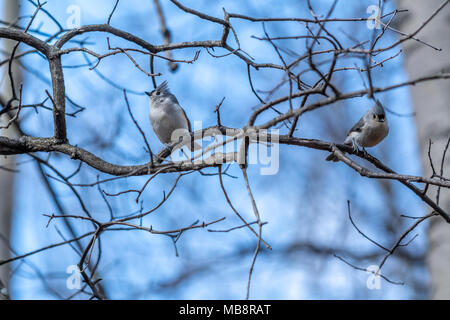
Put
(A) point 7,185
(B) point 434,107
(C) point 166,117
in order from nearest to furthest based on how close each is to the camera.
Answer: (C) point 166,117 → (B) point 434,107 → (A) point 7,185

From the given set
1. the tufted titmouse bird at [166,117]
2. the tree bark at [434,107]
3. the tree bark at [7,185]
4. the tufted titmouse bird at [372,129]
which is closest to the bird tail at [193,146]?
the tufted titmouse bird at [166,117]

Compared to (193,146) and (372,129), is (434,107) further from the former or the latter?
(193,146)

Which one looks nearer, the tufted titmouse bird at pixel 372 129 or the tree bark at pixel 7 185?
the tufted titmouse bird at pixel 372 129

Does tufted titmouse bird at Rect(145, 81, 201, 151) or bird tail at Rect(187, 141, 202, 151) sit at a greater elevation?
tufted titmouse bird at Rect(145, 81, 201, 151)

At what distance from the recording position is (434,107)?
3.68m

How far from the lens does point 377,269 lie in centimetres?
217

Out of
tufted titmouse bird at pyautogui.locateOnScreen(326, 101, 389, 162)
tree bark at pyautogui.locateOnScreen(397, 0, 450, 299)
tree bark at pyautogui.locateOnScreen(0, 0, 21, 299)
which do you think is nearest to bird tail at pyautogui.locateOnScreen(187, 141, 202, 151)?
tufted titmouse bird at pyautogui.locateOnScreen(326, 101, 389, 162)

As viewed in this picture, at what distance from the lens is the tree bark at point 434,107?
3.41 metres

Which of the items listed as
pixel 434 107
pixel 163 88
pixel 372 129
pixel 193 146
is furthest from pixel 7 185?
pixel 434 107

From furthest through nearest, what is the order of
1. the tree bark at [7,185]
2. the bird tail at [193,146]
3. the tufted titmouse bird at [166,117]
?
the tree bark at [7,185] < the tufted titmouse bird at [166,117] < the bird tail at [193,146]

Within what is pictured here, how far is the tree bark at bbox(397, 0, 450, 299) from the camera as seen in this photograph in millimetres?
3413

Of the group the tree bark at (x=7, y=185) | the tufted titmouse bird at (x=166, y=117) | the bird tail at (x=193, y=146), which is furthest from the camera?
the tree bark at (x=7, y=185)

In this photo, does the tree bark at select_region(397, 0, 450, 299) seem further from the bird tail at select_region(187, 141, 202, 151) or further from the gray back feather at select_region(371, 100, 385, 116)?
the bird tail at select_region(187, 141, 202, 151)

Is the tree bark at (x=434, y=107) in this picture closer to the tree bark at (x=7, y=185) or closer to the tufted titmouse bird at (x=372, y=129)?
the tufted titmouse bird at (x=372, y=129)
